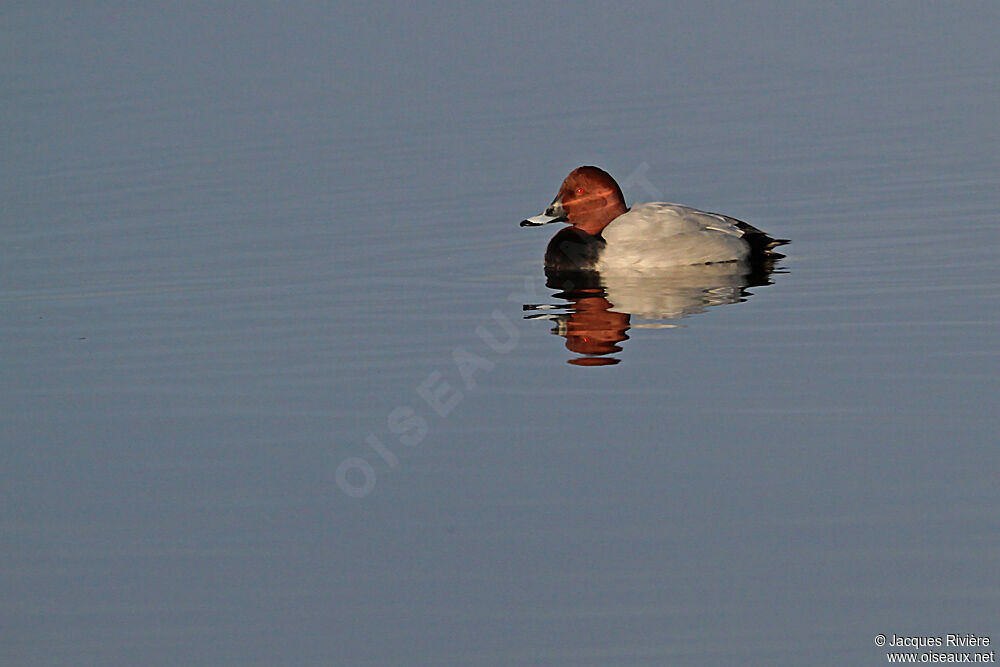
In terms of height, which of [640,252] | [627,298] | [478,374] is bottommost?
[478,374]

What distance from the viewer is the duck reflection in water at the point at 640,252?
1186 centimetres

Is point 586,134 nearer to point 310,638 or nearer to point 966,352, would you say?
point 966,352

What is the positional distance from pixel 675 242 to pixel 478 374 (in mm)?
3239

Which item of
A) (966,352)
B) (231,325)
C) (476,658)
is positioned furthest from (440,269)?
(476,658)

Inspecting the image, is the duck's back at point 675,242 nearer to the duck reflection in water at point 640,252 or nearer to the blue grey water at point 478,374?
the duck reflection in water at point 640,252

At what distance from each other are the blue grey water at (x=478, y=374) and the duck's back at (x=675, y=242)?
21.1 inches

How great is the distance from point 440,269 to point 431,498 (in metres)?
5.12

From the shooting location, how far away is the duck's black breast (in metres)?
12.6

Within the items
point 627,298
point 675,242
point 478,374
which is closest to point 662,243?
point 675,242

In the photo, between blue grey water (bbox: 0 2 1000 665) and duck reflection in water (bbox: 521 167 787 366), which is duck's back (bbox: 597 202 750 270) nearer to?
duck reflection in water (bbox: 521 167 787 366)

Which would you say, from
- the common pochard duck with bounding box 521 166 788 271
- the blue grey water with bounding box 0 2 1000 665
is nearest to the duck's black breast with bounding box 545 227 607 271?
the common pochard duck with bounding box 521 166 788 271

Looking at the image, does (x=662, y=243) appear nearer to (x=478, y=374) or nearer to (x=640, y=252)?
(x=640, y=252)

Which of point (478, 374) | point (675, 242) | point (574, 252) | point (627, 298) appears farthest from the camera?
point (574, 252)

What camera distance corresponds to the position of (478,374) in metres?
9.72
